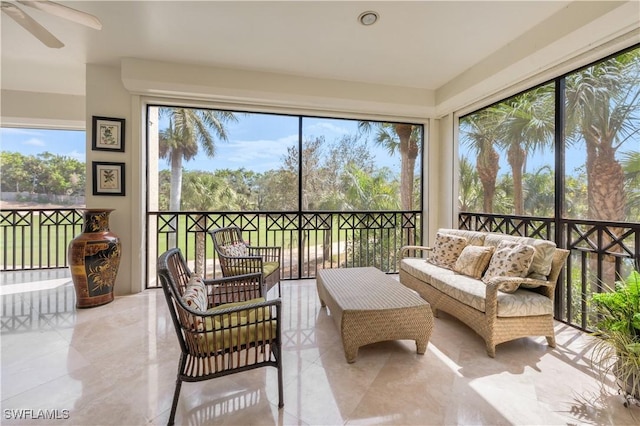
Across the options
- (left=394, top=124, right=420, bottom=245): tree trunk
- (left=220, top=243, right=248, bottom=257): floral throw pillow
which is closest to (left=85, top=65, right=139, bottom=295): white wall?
(left=220, top=243, right=248, bottom=257): floral throw pillow

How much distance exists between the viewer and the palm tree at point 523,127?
2807 millimetres

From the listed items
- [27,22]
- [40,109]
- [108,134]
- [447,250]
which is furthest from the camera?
[40,109]

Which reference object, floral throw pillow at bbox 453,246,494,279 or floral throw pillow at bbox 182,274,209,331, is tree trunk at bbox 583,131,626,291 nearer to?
floral throw pillow at bbox 453,246,494,279

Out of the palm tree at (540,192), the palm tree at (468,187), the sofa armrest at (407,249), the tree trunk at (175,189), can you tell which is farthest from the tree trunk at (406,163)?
the tree trunk at (175,189)

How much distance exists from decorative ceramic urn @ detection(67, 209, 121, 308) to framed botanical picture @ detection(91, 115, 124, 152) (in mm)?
824

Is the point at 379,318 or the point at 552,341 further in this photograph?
the point at 552,341

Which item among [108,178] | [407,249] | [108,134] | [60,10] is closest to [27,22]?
[60,10]

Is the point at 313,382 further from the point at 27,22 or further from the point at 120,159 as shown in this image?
the point at 120,159

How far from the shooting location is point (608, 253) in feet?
7.54

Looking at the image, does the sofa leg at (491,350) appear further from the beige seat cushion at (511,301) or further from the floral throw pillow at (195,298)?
the floral throw pillow at (195,298)

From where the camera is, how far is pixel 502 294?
210 centimetres

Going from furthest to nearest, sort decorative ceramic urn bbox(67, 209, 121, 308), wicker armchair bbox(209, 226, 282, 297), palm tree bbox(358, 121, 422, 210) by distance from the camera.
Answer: palm tree bbox(358, 121, 422, 210) < decorative ceramic urn bbox(67, 209, 121, 308) < wicker armchair bbox(209, 226, 282, 297)

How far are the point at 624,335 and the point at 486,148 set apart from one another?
2.57m

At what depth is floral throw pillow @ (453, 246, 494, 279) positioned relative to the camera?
2.58m
